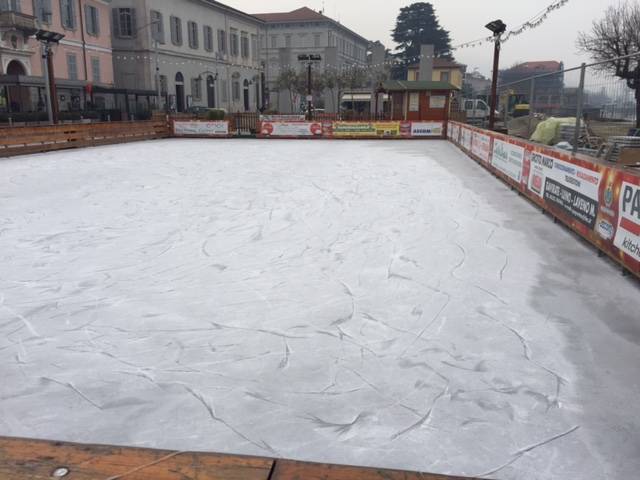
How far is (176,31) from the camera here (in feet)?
165

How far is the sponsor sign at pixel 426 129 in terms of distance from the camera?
28.5 m

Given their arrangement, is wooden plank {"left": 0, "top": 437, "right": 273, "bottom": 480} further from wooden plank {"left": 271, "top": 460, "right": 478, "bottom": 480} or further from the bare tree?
the bare tree

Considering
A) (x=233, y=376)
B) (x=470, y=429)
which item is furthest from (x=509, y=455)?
(x=233, y=376)

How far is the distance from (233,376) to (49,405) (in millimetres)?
1110

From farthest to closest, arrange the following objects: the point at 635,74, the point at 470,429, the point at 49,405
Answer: the point at 635,74, the point at 49,405, the point at 470,429

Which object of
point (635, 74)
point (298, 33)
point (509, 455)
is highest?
point (298, 33)

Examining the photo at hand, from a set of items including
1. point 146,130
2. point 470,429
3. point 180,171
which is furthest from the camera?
point 146,130

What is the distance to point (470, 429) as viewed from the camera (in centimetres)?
304

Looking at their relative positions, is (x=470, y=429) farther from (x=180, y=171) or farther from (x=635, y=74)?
(x=180, y=171)

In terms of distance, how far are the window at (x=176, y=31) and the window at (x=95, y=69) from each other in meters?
9.48

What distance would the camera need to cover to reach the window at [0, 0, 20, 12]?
1265 inches

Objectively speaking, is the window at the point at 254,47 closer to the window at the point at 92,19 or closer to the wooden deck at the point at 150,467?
the window at the point at 92,19

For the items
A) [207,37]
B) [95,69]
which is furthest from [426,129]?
[207,37]

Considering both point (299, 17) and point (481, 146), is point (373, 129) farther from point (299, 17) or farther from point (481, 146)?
point (299, 17)
